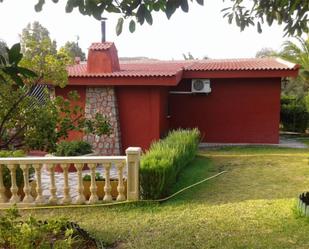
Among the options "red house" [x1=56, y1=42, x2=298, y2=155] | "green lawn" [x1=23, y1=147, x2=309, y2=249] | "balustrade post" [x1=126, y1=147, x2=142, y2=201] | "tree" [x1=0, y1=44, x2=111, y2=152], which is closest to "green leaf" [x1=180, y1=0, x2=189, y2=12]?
"tree" [x1=0, y1=44, x2=111, y2=152]

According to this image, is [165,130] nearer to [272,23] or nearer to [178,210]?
[178,210]

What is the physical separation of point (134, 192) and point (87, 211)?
0.85m

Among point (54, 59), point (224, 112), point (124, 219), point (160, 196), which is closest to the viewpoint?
point (54, 59)

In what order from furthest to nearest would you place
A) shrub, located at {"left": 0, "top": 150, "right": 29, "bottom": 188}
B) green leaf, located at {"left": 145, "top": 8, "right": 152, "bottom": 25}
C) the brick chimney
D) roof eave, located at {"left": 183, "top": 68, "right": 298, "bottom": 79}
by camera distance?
roof eave, located at {"left": 183, "top": 68, "right": 298, "bottom": 79} < the brick chimney < shrub, located at {"left": 0, "top": 150, "right": 29, "bottom": 188} < green leaf, located at {"left": 145, "top": 8, "right": 152, "bottom": 25}

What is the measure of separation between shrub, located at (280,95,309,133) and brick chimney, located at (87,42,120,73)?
29.9ft

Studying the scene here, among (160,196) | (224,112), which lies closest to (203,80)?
(224,112)

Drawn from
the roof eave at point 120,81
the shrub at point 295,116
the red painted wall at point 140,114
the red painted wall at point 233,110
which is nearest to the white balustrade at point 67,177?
the roof eave at point 120,81

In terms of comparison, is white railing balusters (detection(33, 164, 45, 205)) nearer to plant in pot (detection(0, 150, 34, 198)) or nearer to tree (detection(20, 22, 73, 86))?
plant in pot (detection(0, 150, 34, 198))

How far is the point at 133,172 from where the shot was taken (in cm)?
611

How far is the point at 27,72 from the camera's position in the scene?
154cm

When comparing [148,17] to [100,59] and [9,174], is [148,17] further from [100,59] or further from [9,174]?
[100,59]

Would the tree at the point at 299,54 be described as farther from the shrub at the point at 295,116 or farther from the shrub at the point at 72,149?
the shrub at the point at 72,149

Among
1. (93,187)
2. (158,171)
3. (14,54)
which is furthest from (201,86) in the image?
(14,54)

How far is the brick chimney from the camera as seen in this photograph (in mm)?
11070
